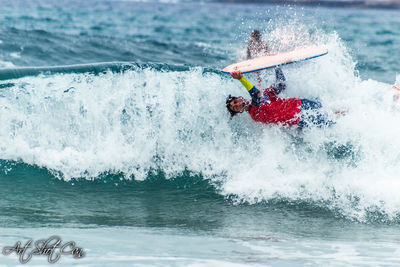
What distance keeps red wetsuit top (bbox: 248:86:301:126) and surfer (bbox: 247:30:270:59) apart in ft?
3.59

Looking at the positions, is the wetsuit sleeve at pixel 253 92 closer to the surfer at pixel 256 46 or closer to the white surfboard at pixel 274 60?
the white surfboard at pixel 274 60

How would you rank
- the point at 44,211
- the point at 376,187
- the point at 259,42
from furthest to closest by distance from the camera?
the point at 259,42
the point at 376,187
the point at 44,211

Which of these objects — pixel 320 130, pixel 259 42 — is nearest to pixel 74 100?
pixel 259 42

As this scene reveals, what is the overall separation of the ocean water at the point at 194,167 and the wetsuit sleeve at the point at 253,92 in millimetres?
633

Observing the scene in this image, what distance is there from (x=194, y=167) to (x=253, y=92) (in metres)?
1.56

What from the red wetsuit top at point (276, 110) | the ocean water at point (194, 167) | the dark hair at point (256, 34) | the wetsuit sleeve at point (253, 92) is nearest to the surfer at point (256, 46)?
the dark hair at point (256, 34)

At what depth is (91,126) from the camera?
7.61m

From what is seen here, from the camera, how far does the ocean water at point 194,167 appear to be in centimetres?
521

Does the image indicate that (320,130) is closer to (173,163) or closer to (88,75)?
(173,163)

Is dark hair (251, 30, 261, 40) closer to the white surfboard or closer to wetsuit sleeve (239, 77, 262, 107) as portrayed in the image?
the white surfboard

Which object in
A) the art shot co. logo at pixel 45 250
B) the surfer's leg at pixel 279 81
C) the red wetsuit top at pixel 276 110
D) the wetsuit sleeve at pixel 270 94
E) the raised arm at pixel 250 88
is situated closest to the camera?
the art shot co. logo at pixel 45 250

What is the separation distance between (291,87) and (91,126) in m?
3.37

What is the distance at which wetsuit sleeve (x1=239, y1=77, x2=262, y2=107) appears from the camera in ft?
21.6

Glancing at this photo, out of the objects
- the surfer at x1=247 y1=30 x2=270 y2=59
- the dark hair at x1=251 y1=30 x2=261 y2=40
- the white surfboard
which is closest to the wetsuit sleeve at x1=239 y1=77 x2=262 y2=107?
the white surfboard
